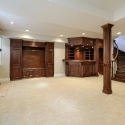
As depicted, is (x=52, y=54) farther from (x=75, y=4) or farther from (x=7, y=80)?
(x=75, y=4)

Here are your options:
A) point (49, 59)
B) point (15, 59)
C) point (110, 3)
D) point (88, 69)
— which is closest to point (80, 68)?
point (88, 69)

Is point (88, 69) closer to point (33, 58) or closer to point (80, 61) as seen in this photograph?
point (80, 61)

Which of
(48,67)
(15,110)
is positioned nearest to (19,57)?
(48,67)

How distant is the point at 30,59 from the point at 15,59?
0.96m

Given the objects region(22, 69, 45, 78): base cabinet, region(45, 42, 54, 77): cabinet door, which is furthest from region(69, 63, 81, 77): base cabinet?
region(22, 69, 45, 78): base cabinet

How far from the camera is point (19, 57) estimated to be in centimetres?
567

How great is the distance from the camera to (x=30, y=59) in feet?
20.8

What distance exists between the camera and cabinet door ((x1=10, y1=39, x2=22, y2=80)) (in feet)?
18.0

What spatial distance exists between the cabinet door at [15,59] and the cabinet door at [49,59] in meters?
1.62

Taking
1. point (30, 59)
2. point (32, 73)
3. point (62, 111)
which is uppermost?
point (30, 59)

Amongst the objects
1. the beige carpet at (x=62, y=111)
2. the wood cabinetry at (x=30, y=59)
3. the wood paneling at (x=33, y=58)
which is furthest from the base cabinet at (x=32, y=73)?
the beige carpet at (x=62, y=111)

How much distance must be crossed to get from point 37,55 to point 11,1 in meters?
4.49

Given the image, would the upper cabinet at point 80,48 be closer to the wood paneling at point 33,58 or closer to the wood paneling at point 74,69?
the wood paneling at point 74,69

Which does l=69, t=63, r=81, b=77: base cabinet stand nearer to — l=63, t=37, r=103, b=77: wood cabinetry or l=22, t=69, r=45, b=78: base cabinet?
l=63, t=37, r=103, b=77: wood cabinetry
